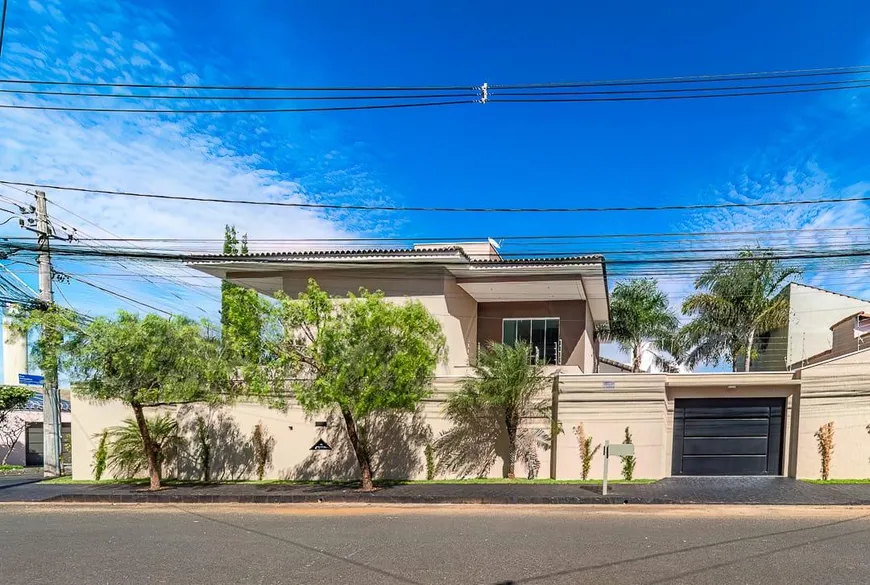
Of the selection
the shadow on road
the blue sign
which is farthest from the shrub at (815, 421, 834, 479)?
the blue sign

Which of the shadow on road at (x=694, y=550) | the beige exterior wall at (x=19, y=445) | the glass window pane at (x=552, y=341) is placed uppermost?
the glass window pane at (x=552, y=341)

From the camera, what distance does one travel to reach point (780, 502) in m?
10.1

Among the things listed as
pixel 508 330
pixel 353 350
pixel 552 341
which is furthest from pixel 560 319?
pixel 353 350

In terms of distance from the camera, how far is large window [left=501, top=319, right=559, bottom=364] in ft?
60.7

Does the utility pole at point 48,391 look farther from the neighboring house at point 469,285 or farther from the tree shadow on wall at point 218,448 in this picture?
the neighboring house at point 469,285

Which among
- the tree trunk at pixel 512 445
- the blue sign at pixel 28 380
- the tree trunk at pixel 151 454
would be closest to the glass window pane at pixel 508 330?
the tree trunk at pixel 512 445

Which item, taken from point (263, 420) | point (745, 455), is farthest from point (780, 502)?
point (263, 420)

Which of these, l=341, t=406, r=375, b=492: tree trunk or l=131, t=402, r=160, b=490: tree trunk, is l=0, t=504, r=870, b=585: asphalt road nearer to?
l=341, t=406, r=375, b=492: tree trunk

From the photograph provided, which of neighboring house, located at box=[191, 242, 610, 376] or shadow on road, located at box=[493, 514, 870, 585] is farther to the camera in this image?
neighboring house, located at box=[191, 242, 610, 376]

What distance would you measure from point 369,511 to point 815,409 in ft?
35.9

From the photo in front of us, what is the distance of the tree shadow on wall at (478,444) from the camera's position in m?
13.8

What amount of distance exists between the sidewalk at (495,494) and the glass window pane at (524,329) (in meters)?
7.04

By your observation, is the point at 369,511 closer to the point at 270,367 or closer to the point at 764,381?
the point at 270,367

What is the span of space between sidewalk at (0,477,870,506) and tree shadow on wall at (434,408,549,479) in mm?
1276
